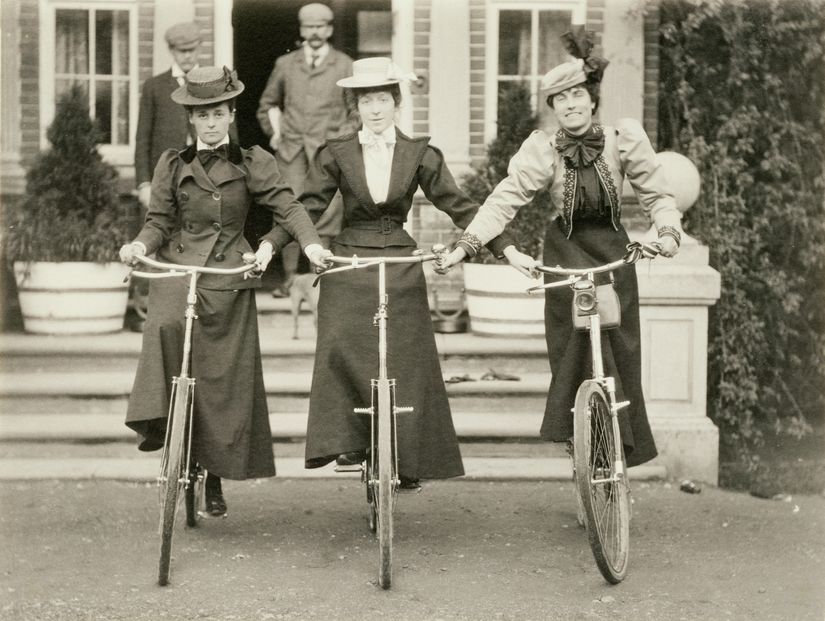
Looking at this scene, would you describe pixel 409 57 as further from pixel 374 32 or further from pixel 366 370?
pixel 366 370

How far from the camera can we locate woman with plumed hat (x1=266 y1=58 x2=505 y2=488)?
5441 millimetres

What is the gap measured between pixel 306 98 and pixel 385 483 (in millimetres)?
4700

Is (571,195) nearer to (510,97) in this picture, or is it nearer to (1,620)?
(1,620)

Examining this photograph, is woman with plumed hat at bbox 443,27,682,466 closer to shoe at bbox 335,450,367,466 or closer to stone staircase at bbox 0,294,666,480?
shoe at bbox 335,450,367,466

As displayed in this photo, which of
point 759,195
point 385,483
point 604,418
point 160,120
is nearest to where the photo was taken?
point 385,483

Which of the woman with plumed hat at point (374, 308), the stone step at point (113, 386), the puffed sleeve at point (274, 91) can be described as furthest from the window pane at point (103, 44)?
the woman with plumed hat at point (374, 308)

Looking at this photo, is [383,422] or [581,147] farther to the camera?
[581,147]

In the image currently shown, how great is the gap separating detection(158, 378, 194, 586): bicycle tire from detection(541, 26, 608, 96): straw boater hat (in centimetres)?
199

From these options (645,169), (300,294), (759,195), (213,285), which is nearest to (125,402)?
(300,294)

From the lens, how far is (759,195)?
877cm

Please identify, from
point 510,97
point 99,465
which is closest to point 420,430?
point 99,465

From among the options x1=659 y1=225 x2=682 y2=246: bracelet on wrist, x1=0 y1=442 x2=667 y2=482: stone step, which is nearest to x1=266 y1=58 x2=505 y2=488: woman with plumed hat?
x1=659 y1=225 x2=682 y2=246: bracelet on wrist

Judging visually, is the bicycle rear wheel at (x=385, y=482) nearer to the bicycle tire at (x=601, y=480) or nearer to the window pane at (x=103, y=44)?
the bicycle tire at (x=601, y=480)

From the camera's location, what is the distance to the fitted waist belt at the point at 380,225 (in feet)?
18.1
